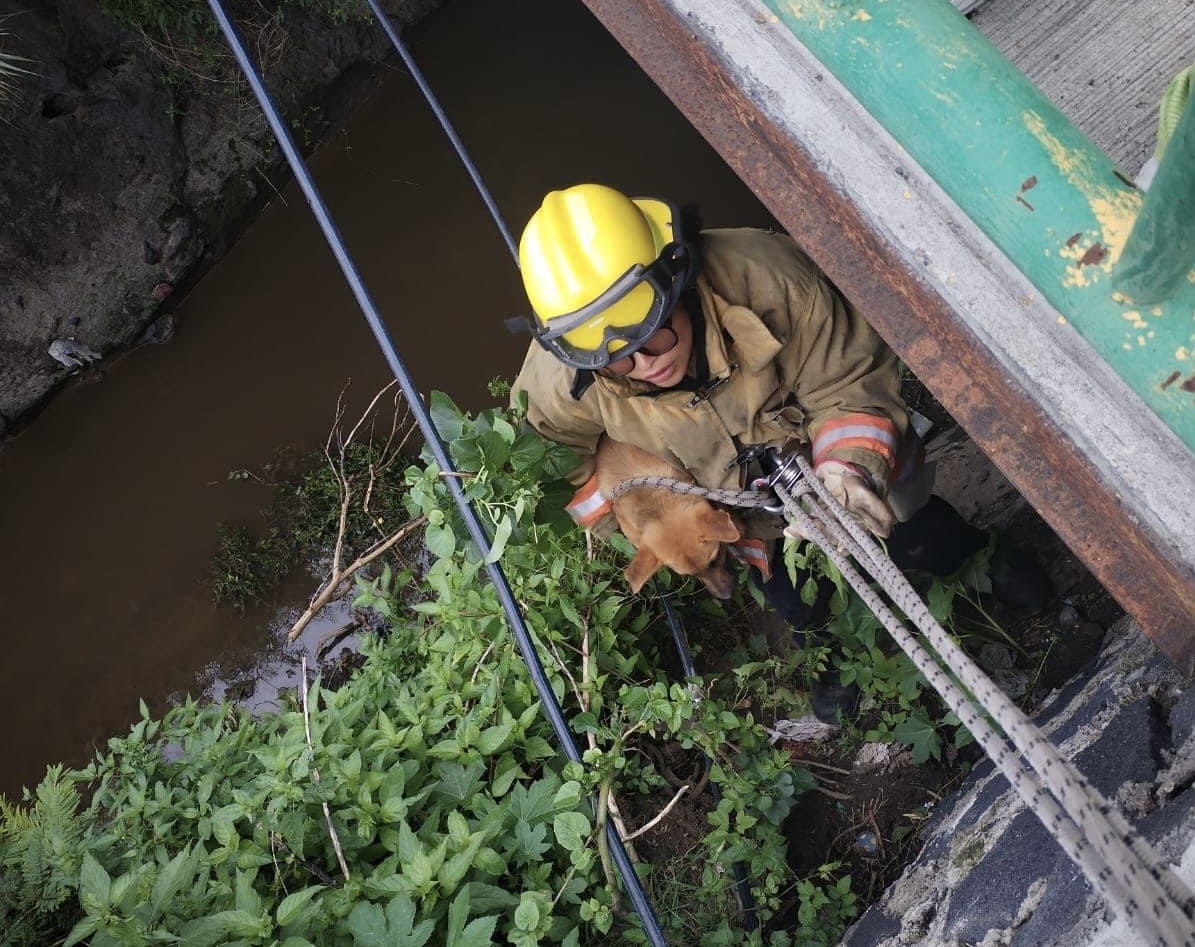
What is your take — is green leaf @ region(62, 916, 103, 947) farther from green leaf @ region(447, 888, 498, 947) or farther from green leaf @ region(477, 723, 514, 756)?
green leaf @ region(477, 723, 514, 756)

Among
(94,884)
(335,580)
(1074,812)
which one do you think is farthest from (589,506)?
(1074,812)

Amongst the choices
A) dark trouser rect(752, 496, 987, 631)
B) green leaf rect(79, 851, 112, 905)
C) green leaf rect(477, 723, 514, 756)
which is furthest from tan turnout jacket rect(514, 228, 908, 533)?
green leaf rect(79, 851, 112, 905)

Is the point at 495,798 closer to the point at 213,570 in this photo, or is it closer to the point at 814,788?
the point at 814,788

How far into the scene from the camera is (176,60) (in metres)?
5.48

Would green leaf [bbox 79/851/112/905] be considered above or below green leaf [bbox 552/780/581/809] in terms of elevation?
above

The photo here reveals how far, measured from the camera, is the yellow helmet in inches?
83.0

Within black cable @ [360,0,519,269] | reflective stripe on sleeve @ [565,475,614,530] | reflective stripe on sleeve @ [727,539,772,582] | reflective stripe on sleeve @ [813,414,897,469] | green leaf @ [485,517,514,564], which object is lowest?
reflective stripe on sleeve @ [727,539,772,582]

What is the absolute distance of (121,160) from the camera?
5.49m

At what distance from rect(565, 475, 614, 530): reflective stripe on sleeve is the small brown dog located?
29 millimetres

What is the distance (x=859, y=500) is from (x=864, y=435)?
0.20 metres

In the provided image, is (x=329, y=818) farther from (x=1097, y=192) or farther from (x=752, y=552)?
(x=1097, y=192)

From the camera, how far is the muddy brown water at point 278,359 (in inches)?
192

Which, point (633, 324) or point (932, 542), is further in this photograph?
point (932, 542)

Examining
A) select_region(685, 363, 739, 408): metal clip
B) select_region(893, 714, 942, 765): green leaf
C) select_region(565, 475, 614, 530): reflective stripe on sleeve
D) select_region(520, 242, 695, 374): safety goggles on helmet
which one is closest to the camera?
select_region(520, 242, 695, 374): safety goggles on helmet
